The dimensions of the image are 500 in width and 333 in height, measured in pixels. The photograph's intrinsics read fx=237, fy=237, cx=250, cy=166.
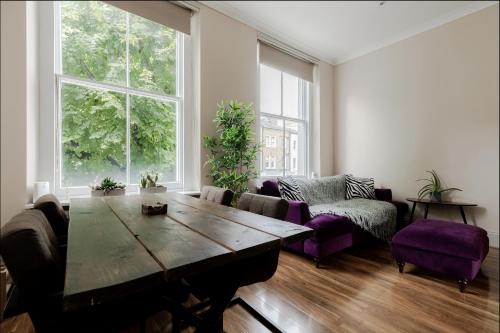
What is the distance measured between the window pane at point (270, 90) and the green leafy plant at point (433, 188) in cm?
237

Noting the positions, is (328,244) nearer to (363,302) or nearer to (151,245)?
(363,302)

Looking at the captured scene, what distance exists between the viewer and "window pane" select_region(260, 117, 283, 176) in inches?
147

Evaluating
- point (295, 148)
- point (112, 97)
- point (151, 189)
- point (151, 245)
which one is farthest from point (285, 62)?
point (151, 245)

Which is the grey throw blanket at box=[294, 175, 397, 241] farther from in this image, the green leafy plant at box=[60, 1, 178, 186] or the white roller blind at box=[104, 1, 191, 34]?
the white roller blind at box=[104, 1, 191, 34]

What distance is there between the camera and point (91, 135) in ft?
7.80

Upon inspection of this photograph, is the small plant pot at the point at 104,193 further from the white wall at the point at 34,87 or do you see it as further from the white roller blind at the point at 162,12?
the white roller blind at the point at 162,12

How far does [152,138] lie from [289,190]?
174 cm

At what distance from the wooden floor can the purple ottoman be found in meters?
0.15

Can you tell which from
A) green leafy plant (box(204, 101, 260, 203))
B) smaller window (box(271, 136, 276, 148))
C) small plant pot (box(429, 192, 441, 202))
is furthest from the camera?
smaller window (box(271, 136, 276, 148))

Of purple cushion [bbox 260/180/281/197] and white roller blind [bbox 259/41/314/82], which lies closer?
purple cushion [bbox 260/180/281/197]

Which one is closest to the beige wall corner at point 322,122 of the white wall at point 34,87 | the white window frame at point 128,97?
the white wall at point 34,87

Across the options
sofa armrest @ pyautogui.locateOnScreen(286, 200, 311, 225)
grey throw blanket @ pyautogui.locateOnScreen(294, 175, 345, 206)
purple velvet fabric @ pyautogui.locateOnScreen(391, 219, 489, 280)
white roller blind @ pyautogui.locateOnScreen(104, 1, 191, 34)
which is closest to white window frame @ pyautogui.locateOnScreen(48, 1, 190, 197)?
white roller blind @ pyautogui.locateOnScreen(104, 1, 191, 34)

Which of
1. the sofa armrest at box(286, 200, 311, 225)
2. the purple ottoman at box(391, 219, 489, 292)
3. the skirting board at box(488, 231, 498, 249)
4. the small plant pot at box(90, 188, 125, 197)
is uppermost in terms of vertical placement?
the small plant pot at box(90, 188, 125, 197)

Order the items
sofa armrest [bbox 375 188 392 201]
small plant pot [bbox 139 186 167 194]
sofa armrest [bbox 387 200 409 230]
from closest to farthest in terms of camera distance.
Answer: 1. small plant pot [bbox 139 186 167 194]
2. sofa armrest [bbox 387 200 409 230]
3. sofa armrest [bbox 375 188 392 201]
